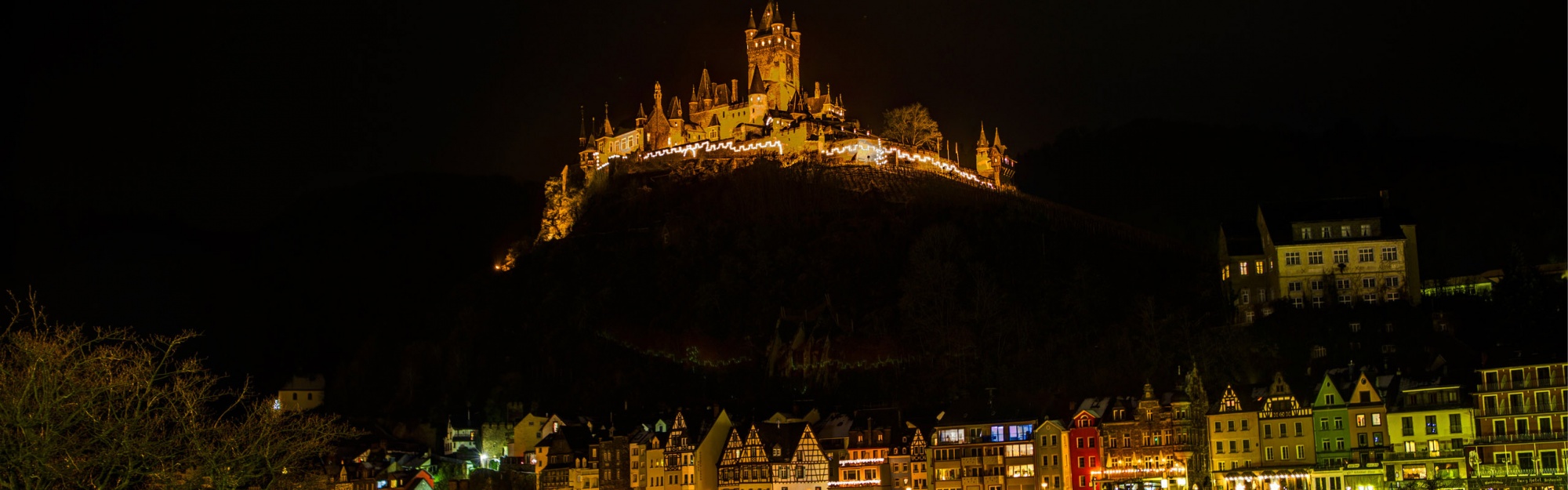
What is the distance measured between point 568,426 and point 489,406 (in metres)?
13.5

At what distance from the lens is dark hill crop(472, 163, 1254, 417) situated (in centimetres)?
10081

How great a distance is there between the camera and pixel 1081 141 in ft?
538

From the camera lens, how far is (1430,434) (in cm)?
7225

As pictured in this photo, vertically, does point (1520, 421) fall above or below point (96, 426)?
below

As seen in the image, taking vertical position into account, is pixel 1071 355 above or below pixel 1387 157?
below

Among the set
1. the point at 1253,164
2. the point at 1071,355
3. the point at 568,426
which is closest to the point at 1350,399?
the point at 1071,355

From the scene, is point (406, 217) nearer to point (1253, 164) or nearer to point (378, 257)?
point (378, 257)

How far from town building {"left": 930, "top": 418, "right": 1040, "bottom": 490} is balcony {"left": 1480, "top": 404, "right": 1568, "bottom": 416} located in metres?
A: 20.8

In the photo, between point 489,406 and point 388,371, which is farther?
point 388,371

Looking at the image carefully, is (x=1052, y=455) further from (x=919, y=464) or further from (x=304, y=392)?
(x=304, y=392)

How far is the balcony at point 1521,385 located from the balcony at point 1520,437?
1857 mm

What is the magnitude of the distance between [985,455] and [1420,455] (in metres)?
20.7

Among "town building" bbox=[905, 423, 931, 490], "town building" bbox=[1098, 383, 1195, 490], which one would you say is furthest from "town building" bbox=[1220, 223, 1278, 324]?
"town building" bbox=[905, 423, 931, 490]

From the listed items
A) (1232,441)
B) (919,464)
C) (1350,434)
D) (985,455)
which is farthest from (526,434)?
(1350,434)
